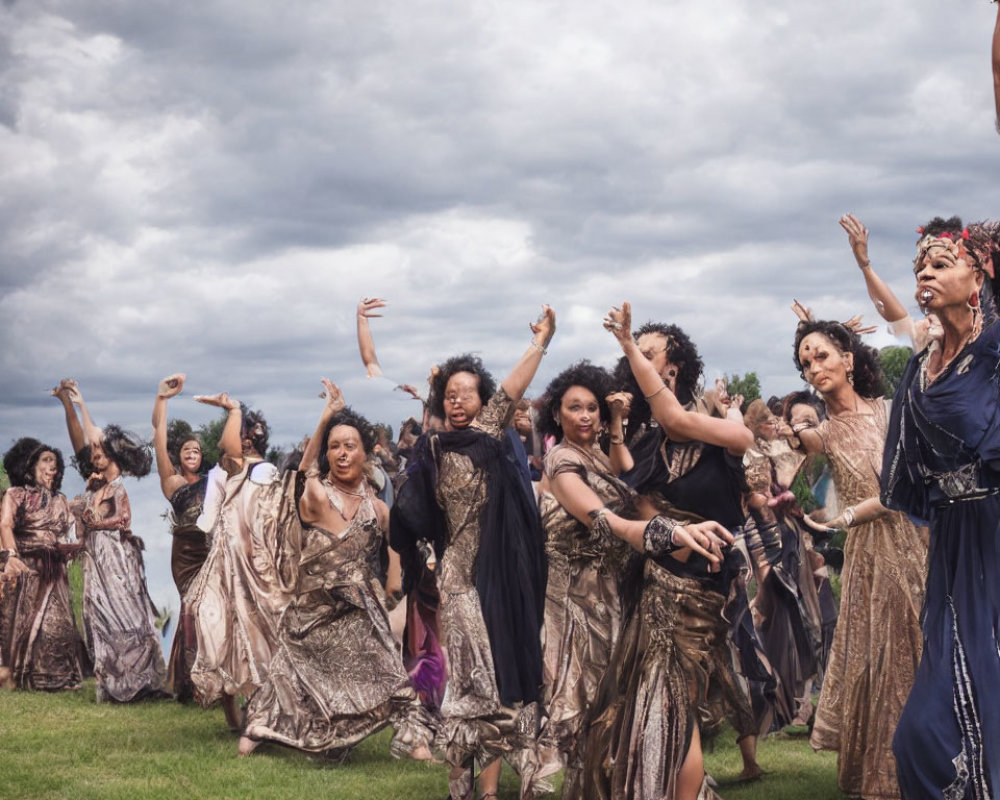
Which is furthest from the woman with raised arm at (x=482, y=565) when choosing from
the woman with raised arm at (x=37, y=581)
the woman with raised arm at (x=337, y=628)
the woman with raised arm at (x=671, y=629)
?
the woman with raised arm at (x=37, y=581)

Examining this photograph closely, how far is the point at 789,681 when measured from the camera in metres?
9.80

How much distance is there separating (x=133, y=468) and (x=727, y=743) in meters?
7.13

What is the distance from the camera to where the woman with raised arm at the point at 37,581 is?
1388 cm

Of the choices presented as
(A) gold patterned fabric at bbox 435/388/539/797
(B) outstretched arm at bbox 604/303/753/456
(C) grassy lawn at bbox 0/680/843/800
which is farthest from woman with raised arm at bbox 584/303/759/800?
(C) grassy lawn at bbox 0/680/843/800

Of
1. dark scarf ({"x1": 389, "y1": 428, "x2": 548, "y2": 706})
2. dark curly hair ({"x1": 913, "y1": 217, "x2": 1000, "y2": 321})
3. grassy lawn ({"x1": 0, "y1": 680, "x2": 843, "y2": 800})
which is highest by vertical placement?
dark curly hair ({"x1": 913, "y1": 217, "x2": 1000, "y2": 321})

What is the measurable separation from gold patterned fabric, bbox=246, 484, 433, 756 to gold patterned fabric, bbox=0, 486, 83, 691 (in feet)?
17.8

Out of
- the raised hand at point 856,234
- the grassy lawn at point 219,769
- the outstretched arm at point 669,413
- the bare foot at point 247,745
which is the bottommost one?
the grassy lawn at point 219,769

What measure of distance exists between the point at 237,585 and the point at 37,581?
4.70 meters

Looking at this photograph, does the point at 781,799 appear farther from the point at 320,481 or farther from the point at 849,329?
the point at 320,481

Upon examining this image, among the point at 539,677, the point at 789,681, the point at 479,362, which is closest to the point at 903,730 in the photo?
the point at 539,677

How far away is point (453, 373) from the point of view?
8406 mm

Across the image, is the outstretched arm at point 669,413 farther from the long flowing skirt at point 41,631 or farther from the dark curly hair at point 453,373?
the long flowing skirt at point 41,631

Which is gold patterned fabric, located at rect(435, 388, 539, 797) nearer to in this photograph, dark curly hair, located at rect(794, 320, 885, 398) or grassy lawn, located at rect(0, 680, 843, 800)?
grassy lawn, located at rect(0, 680, 843, 800)

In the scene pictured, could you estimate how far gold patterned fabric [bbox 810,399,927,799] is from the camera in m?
6.89
